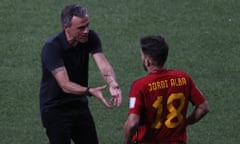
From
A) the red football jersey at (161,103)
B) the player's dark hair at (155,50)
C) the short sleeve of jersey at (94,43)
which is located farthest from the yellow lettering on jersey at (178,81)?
the short sleeve of jersey at (94,43)

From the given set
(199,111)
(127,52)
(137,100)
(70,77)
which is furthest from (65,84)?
(127,52)

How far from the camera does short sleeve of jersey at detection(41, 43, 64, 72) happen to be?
7250 millimetres

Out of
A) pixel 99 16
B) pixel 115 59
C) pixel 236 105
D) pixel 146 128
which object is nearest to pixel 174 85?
pixel 146 128

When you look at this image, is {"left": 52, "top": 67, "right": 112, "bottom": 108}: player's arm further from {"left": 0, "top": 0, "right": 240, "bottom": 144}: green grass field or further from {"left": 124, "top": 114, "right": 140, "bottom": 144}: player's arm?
{"left": 0, "top": 0, "right": 240, "bottom": 144}: green grass field

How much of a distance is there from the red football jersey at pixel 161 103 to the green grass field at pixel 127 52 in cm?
298

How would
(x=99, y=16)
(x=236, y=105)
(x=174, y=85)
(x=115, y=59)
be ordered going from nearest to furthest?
(x=174, y=85) < (x=236, y=105) < (x=115, y=59) < (x=99, y=16)

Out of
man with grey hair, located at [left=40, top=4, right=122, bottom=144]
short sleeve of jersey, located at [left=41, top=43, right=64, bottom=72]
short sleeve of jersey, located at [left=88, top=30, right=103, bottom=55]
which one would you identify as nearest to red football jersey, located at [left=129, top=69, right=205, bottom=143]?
man with grey hair, located at [left=40, top=4, right=122, bottom=144]

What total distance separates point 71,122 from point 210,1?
6.50 m

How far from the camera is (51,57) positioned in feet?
23.9

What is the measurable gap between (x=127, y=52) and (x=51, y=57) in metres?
4.78

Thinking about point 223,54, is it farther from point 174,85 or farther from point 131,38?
point 174,85

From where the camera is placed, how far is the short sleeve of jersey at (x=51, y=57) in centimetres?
A: 725

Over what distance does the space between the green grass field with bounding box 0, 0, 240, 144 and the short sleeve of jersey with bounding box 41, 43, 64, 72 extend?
2453 mm

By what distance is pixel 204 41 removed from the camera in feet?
40.7
